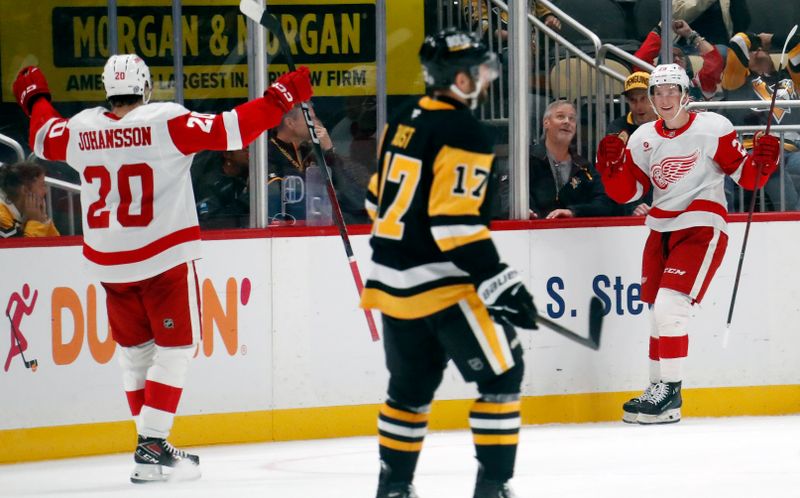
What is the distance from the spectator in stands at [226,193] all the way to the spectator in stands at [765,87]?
218 cm

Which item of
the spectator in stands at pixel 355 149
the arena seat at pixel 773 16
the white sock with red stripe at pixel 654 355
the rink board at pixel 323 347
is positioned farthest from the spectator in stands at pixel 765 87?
the spectator in stands at pixel 355 149

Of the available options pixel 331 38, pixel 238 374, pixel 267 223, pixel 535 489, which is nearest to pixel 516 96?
pixel 331 38

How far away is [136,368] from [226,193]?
42.0 inches

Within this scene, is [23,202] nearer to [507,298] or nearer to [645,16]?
[507,298]

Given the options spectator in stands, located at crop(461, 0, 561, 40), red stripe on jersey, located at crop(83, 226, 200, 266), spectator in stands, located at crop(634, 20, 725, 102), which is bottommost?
red stripe on jersey, located at crop(83, 226, 200, 266)

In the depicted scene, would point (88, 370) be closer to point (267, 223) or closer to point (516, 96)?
point (267, 223)

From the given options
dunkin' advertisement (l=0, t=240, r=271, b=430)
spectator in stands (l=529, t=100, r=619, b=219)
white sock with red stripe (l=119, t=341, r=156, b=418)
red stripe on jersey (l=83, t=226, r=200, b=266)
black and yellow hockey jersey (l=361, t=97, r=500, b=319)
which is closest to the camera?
black and yellow hockey jersey (l=361, t=97, r=500, b=319)

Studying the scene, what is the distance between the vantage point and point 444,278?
11.2 feet

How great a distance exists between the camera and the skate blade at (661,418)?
548cm

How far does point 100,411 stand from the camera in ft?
16.4

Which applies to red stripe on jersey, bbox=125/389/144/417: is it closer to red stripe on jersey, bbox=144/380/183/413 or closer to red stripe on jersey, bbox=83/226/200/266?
red stripe on jersey, bbox=144/380/183/413

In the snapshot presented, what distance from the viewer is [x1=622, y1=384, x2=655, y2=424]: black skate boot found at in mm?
5523

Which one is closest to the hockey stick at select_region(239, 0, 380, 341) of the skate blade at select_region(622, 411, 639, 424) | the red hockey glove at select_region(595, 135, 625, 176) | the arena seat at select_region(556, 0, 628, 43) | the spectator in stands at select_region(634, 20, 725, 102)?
the red hockey glove at select_region(595, 135, 625, 176)

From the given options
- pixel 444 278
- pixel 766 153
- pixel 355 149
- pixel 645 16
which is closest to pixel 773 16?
pixel 645 16
